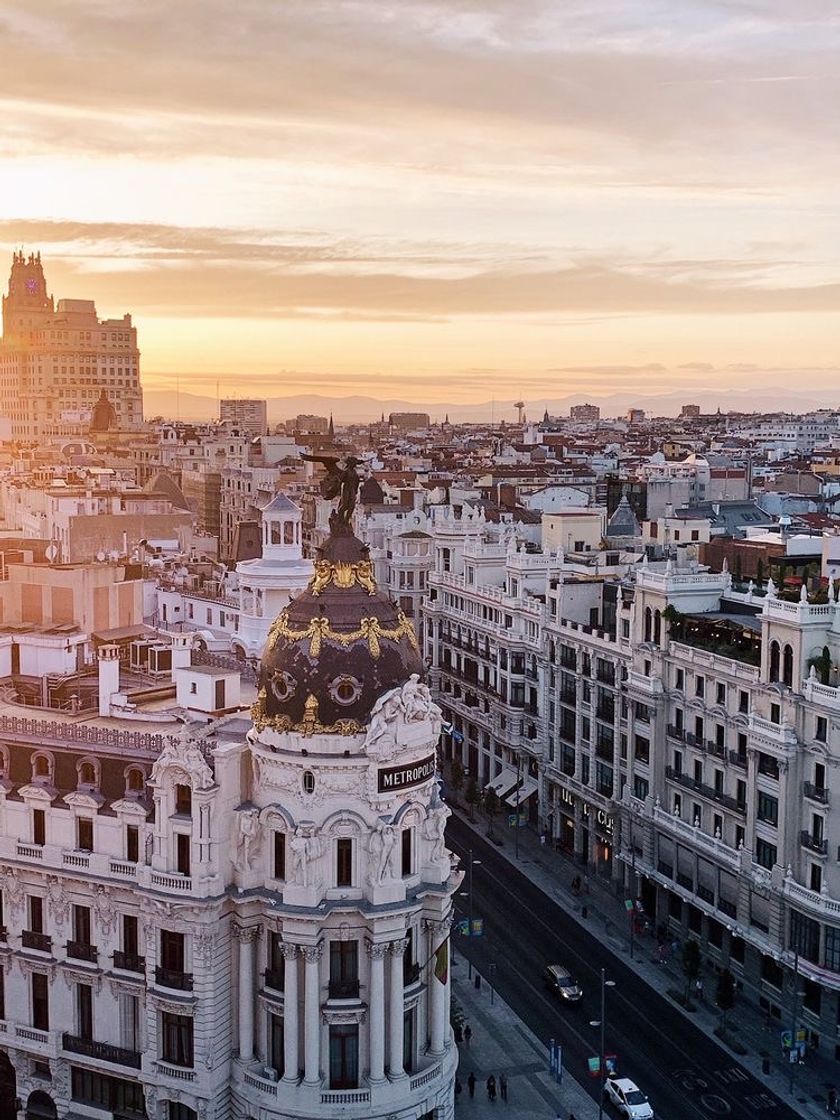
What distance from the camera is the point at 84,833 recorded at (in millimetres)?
68062

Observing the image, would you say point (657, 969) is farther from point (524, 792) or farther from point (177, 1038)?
point (177, 1038)

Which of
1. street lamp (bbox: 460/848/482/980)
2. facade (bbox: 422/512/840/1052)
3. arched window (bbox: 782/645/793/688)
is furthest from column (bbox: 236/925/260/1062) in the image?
arched window (bbox: 782/645/793/688)

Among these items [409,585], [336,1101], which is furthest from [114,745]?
[409,585]

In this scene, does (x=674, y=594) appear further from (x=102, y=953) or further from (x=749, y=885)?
(x=102, y=953)

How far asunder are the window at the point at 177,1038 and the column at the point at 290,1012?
5043 millimetres

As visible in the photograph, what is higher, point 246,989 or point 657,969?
point 246,989

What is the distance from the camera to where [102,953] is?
221 ft

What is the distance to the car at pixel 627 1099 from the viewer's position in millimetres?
71188

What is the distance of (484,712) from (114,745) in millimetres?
60388

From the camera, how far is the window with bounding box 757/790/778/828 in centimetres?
8244

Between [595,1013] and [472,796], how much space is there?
120 feet

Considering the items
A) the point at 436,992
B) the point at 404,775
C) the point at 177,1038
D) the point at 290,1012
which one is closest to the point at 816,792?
the point at 436,992

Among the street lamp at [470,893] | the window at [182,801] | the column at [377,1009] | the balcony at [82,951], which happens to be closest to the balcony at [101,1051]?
the balcony at [82,951]

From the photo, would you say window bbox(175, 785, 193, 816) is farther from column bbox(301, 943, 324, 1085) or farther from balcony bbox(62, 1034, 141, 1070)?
balcony bbox(62, 1034, 141, 1070)
